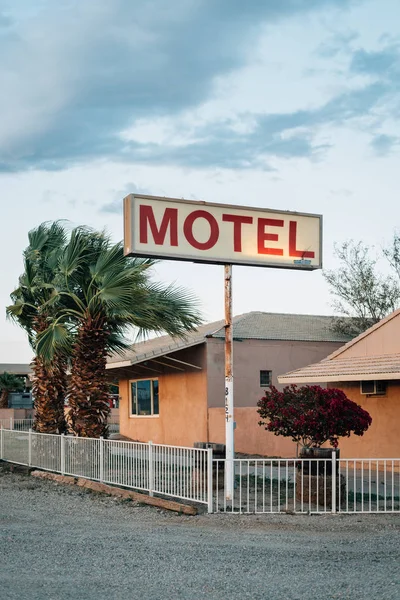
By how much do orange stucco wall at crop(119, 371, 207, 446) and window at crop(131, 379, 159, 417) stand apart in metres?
0.34

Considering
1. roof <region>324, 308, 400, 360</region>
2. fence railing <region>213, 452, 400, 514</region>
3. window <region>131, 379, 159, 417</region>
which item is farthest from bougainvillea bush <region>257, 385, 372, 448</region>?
window <region>131, 379, 159, 417</region>

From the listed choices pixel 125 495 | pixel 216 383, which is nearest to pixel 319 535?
pixel 125 495

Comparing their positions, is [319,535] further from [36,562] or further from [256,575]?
[36,562]

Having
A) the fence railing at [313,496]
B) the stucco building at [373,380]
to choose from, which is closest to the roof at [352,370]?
the stucco building at [373,380]

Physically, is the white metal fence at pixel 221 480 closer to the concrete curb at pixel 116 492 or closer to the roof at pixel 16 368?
the concrete curb at pixel 116 492

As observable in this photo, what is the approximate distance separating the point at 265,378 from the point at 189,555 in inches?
840

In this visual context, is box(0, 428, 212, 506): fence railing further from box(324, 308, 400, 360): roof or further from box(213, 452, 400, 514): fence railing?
box(324, 308, 400, 360): roof

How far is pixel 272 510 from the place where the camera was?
14.1 metres

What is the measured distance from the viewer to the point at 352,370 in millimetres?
21922

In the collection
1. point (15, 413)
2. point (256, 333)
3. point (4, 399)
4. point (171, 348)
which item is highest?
point (256, 333)

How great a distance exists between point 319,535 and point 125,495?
5.35 meters

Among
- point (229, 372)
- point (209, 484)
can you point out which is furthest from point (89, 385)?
point (209, 484)

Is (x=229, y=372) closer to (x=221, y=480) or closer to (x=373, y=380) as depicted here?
(x=221, y=480)

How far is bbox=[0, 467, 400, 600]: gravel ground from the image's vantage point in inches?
336
